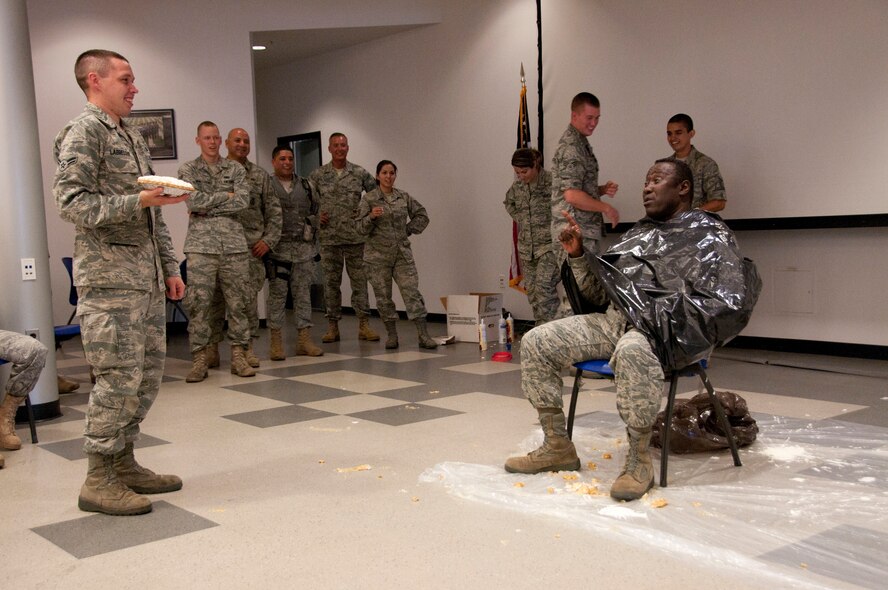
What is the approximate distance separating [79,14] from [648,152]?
5558mm

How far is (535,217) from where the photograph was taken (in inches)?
260

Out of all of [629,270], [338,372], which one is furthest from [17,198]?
[629,270]

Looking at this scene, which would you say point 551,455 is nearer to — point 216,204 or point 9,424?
point 9,424

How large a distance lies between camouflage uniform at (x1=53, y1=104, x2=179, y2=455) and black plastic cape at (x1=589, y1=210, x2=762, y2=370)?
63.4 inches

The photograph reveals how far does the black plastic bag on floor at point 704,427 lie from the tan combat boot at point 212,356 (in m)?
3.68

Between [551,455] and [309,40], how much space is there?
7680 mm

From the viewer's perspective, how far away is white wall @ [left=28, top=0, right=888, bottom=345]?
6207mm

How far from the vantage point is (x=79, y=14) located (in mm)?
8461

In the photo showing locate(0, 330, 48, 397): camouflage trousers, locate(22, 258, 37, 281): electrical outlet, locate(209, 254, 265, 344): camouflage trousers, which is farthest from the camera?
locate(209, 254, 265, 344): camouflage trousers

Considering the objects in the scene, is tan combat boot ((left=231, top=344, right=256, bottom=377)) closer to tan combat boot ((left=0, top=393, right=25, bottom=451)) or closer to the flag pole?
tan combat boot ((left=0, top=393, right=25, bottom=451))

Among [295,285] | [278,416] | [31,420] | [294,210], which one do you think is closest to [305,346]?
[295,285]

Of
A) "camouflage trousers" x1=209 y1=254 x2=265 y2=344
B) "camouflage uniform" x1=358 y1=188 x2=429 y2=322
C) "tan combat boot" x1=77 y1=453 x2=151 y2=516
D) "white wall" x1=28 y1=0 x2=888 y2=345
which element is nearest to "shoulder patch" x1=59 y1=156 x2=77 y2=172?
"tan combat boot" x1=77 y1=453 x2=151 y2=516

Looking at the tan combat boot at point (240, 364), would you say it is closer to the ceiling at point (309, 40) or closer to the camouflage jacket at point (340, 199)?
the camouflage jacket at point (340, 199)

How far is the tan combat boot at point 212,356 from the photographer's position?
20.6 feet
